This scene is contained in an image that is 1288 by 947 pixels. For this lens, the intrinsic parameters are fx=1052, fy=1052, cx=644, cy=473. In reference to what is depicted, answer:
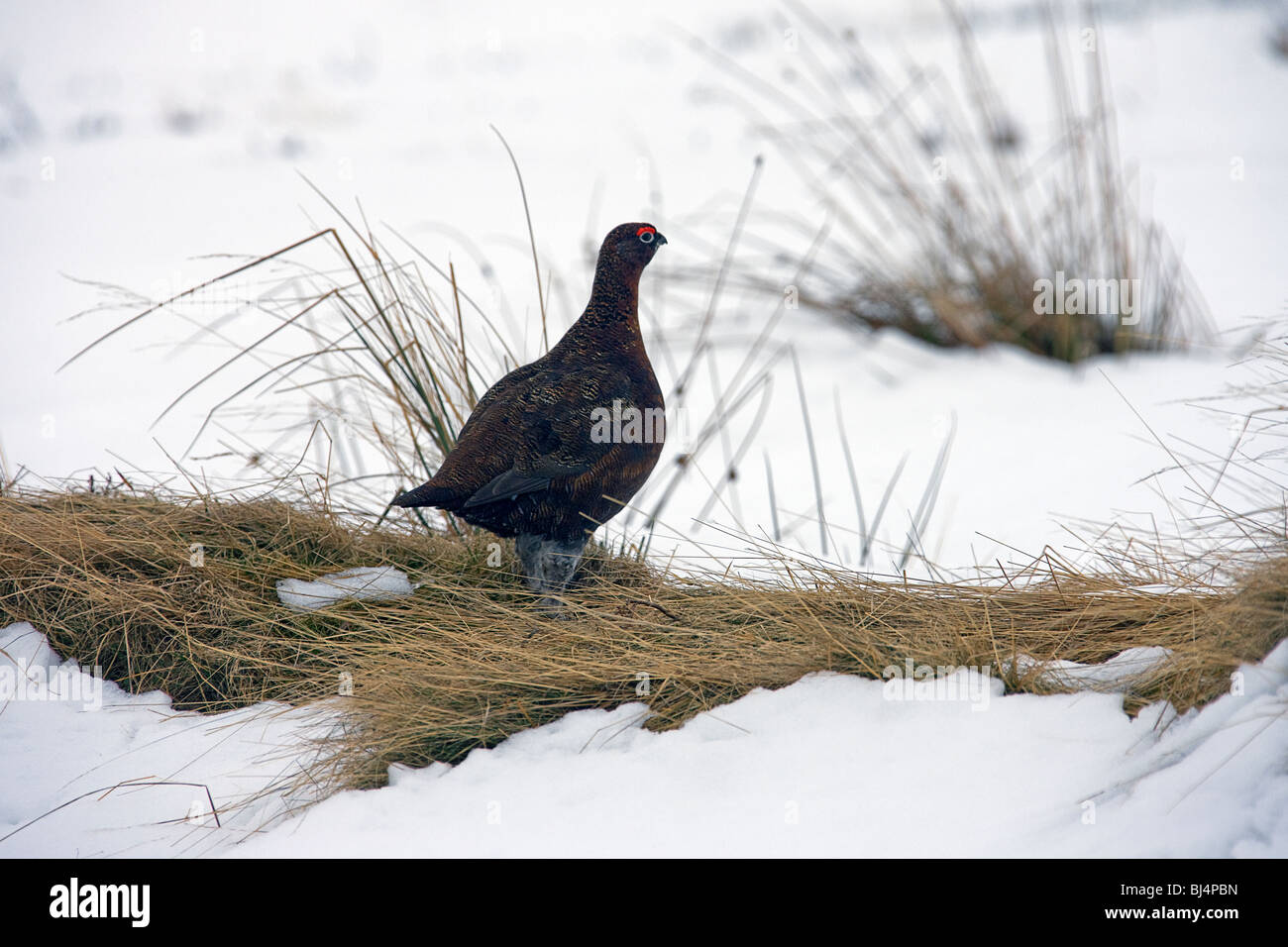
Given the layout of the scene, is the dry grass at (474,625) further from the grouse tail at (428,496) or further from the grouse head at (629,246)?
the grouse head at (629,246)

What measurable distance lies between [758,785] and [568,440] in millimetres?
802

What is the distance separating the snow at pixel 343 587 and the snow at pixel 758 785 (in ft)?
1.16

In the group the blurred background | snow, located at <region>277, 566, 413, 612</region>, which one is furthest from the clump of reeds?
snow, located at <region>277, 566, 413, 612</region>

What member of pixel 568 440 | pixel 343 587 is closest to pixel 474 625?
pixel 343 587

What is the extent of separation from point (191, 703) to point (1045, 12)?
4.40 metres

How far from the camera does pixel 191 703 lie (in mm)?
2240

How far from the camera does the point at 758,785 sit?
179 centimetres

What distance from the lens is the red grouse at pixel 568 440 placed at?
218 centimetres

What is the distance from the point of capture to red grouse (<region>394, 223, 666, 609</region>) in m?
2.18

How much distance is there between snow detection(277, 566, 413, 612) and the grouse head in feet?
2.98

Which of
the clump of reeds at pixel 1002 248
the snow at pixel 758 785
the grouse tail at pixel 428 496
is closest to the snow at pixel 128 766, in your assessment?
the snow at pixel 758 785

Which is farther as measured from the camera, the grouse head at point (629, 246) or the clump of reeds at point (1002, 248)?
the clump of reeds at point (1002, 248)

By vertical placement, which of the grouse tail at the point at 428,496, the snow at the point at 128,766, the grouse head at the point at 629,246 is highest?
the grouse head at the point at 629,246

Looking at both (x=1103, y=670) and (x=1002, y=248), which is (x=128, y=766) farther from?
(x=1002, y=248)
